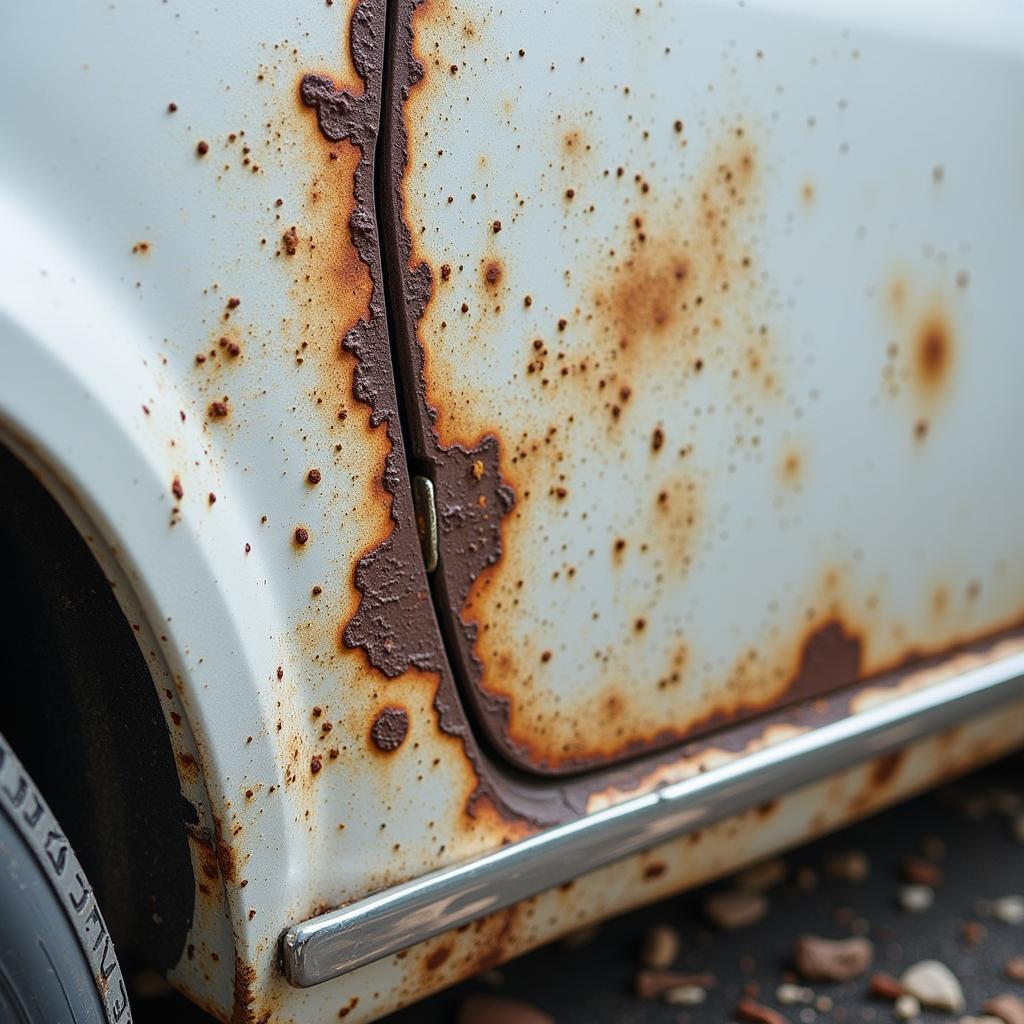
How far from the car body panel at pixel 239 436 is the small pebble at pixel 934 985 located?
86 cm

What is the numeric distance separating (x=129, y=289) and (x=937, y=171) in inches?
41.5

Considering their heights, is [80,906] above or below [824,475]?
below

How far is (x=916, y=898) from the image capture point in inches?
81.5

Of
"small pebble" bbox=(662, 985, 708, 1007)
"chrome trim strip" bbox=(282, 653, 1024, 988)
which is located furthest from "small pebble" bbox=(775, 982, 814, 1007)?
"chrome trim strip" bbox=(282, 653, 1024, 988)

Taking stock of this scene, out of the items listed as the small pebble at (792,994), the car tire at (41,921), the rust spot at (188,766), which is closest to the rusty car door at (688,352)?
the rust spot at (188,766)

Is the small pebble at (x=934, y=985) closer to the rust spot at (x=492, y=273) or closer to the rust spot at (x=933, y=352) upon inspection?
the rust spot at (x=933, y=352)

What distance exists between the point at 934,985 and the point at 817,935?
0.19 metres

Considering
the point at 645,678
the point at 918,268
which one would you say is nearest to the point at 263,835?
the point at 645,678

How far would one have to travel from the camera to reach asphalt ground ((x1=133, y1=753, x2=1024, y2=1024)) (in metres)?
1.77

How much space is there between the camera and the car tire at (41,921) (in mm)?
973

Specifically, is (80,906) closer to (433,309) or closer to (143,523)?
(143,523)

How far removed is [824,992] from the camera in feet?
6.01

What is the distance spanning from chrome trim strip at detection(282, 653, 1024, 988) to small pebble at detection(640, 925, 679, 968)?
18.0 inches

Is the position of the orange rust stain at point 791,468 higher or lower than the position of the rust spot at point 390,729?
higher
